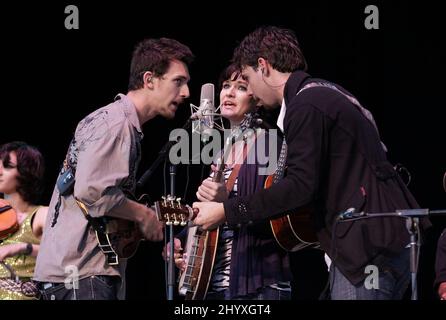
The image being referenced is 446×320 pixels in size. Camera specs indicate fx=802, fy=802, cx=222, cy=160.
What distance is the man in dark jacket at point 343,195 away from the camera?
118 inches

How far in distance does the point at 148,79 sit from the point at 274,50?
2.24 ft

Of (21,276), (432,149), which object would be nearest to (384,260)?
(21,276)

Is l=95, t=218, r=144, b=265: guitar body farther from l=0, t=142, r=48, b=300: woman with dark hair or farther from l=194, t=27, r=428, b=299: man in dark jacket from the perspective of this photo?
l=0, t=142, r=48, b=300: woman with dark hair

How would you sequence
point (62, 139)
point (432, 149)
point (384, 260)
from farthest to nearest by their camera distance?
point (62, 139) < point (432, 149) < point (384, 260)

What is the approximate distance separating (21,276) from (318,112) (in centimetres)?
206

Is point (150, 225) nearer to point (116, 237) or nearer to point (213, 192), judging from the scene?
point (116, 237)

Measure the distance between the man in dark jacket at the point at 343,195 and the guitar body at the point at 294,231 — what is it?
1.60 feet

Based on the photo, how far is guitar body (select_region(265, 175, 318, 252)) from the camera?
12.2 ft

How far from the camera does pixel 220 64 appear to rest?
5.61 m

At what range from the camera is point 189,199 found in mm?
5871

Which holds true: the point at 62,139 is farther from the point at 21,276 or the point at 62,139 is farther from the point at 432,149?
the point at 432,149

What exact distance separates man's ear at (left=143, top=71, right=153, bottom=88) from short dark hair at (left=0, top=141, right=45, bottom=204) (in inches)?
44.0
